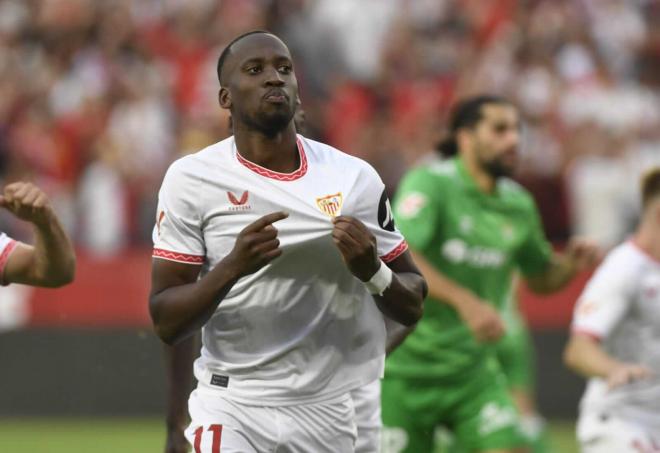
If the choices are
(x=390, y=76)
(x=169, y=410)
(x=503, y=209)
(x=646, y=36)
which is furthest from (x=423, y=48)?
(x=169, y=410)

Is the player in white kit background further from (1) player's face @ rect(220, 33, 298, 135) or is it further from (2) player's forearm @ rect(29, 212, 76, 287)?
(1) player's face @ rect(220, 33, 298, 135)

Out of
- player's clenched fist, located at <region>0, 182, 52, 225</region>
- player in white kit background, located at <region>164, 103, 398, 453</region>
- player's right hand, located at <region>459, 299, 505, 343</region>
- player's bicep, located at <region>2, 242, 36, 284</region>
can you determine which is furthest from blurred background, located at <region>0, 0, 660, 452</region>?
player's clenched fist, located at <region>0, 182, 52, 225</region>

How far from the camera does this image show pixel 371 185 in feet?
18.9

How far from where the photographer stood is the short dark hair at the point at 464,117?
9211 mm

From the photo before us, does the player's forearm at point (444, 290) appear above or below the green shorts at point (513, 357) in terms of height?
above

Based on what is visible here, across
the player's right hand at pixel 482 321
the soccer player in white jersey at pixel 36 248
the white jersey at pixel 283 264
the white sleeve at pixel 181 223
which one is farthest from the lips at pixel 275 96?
the player's right hand at pixel 482 321

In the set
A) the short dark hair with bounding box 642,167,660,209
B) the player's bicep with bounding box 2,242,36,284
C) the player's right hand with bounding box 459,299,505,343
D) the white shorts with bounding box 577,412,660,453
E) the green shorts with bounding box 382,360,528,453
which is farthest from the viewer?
the green shorts with bounding box 382,360,528,453

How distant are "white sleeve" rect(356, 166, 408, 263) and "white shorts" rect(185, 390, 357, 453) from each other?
0.63 meters

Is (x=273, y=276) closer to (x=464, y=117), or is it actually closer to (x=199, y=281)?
(x=199, y=281)

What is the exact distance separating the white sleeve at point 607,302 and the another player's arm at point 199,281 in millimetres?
2563

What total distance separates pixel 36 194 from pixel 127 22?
10.5 m

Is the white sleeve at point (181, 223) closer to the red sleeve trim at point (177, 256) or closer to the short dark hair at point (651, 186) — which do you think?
the red sleeve trim at point (177, 256)

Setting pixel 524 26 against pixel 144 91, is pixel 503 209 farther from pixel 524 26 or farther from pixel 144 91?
pixel 524 26

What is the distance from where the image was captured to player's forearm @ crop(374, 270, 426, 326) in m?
5.57
